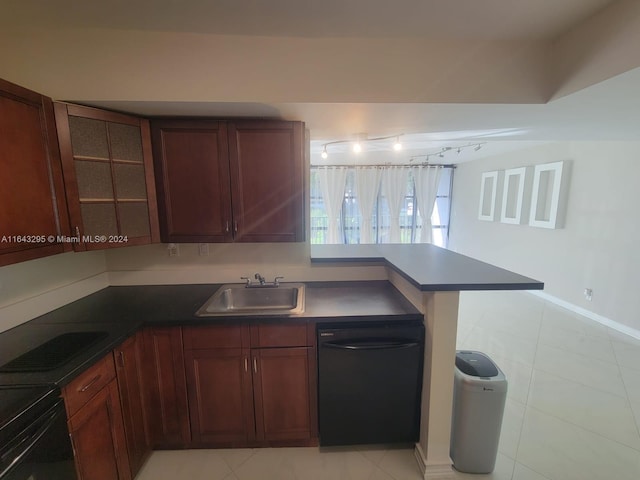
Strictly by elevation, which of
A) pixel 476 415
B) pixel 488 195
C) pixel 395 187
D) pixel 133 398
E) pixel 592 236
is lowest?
pixel 476 415

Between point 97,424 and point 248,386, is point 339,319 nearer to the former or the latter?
point 248,386

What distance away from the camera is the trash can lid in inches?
58.8

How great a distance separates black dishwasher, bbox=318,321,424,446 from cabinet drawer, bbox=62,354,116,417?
42.7 inches

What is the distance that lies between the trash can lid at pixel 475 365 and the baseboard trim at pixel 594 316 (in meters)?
2.98

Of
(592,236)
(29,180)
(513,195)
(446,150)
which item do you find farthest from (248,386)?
(513,195)

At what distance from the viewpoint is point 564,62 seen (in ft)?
4.50

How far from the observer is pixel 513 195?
4547 mm

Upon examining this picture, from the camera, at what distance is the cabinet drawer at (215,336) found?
1540 mm

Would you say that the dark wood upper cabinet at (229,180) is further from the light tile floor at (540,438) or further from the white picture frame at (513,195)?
the white picture frame at (513,195)

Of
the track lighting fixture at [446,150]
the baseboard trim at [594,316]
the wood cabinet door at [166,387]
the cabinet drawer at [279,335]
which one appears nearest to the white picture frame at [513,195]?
the track lighting fixture at [446,150]

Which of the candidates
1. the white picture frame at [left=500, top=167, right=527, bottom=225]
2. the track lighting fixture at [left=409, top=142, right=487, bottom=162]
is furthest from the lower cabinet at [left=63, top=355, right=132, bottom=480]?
the white picture frame at [left=500, top=167, right=527, bottom=225]

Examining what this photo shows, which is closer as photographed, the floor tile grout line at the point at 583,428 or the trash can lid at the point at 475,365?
the trash can lid at the point at 475,365

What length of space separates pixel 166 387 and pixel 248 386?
50 centimetres

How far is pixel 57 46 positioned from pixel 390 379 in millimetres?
2629
